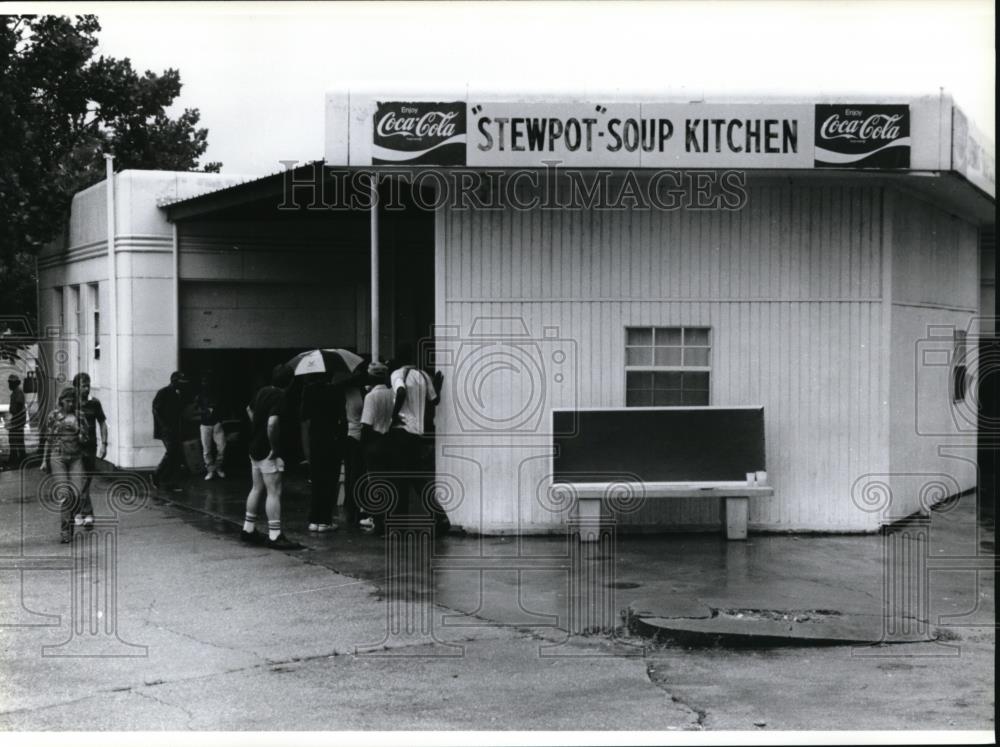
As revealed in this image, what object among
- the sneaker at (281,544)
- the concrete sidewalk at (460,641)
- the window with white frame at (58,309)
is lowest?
the concrete sidewalk at (460,641)

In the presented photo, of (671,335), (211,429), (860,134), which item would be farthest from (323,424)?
(860,134)

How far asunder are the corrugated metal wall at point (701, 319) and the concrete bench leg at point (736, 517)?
0.43m

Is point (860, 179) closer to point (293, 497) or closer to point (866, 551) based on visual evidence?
point (866, 551)

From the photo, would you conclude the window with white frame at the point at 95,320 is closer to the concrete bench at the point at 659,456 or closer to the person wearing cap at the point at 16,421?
the person wearing cap at the point at 16,421

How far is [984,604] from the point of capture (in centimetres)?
974

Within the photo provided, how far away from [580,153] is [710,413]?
292 centimetres

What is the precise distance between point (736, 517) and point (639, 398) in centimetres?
156

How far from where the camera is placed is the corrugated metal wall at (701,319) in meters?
12.3

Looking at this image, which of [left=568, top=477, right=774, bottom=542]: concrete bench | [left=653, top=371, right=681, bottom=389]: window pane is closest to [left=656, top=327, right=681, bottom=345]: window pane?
[left=653, top=371, right=681, bottom=389]: window pane

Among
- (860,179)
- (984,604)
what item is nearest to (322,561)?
(984,604)

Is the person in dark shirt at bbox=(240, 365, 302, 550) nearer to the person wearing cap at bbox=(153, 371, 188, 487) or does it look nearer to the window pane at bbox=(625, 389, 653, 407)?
the window pane at bbox=(625, 389, 653, 407)

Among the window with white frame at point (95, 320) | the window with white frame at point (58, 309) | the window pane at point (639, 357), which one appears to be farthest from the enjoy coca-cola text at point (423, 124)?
the window with white frame at point (58, 309)

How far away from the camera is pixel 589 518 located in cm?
1202

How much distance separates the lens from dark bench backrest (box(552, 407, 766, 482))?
11.9m
